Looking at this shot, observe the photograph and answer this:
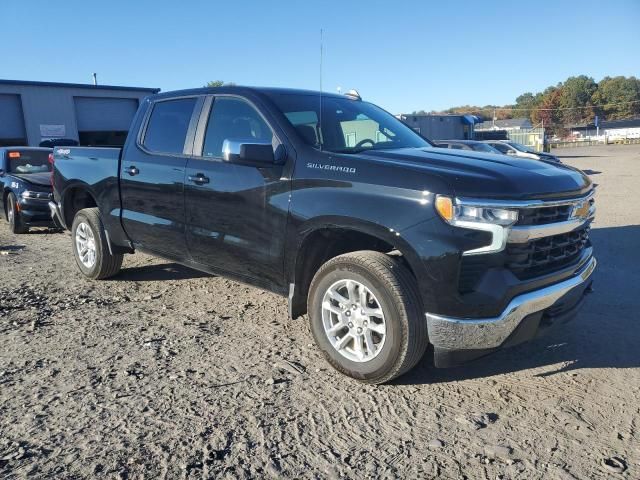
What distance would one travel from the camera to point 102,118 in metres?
26.9

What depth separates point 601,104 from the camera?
4621 inches

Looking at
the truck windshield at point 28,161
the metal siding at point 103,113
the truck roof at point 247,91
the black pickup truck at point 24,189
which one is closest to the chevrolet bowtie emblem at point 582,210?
the truck roof at point 247,91

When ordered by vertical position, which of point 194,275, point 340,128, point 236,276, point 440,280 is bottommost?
point 194,275

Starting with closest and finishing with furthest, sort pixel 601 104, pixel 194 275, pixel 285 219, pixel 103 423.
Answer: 1. pixel 103 423
2. pixel 285 219
3. pixel 194 275
4. pixel 601 104

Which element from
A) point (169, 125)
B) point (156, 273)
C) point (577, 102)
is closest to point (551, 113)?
point (577, 102)

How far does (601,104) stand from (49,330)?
A: 132 metres

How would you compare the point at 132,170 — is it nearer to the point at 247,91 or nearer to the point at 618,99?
the point at 247,91

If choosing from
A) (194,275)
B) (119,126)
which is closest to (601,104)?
(119,126)

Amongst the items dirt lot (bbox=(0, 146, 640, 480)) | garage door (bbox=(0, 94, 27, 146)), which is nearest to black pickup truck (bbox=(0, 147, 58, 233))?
dirt lot (bbox=(0, 146, 640, 480))

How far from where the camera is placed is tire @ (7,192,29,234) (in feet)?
31.7

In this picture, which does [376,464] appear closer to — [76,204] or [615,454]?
[615,454]

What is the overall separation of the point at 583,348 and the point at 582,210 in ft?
3.70

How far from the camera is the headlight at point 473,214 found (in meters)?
3.08

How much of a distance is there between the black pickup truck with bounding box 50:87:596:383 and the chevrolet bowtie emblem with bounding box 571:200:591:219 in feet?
0.05
